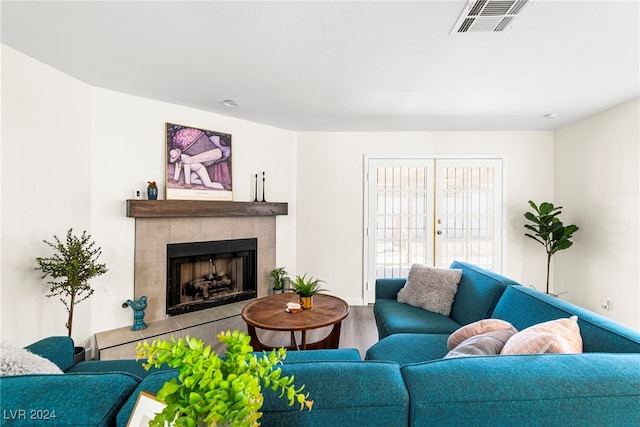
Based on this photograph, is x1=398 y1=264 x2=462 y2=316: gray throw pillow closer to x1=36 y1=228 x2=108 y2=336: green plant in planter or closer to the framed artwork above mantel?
the framed artwork above mantel

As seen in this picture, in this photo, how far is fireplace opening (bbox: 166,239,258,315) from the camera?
3.01 m

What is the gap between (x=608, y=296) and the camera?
314 centimetres

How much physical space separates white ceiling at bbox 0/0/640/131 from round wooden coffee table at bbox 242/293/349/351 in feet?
6.27

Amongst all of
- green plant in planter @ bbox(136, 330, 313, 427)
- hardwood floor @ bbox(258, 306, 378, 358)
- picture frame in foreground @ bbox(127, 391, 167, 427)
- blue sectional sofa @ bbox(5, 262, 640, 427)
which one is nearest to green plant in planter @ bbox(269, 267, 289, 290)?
hardwood floor @ bbox(258, 306, 378, 358)

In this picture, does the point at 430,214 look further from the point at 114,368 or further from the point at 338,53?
the point at 114,368

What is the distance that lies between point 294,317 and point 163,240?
5.43 feet

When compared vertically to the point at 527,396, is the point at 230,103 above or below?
above

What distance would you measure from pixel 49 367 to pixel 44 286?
146 centimetres

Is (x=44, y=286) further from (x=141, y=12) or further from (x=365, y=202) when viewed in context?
(x=365, y=202)

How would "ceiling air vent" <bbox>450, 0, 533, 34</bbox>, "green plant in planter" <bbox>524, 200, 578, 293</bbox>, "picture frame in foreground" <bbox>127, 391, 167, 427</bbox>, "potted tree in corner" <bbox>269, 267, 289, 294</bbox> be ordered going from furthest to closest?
"potted tree in corner" <bbox>269, 267, 289, 294</bbox> < "green plant in planter" <bbox>524, 200, 578, 293</bbox> < "ceiling air vent" <bbox>450, 0, 533, 34</bbox> < "picture frame in foreground" <bbox>127, 391, 167, 427</bbox>

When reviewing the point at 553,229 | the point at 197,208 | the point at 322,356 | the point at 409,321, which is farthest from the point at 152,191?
the point at 553,229

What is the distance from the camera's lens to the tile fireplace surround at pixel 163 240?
2.60 meters

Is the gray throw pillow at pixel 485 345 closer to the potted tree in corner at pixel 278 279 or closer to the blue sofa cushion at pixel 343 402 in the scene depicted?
the blue sofa cushion at pixel 343 402

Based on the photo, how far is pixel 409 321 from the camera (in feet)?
7.06
